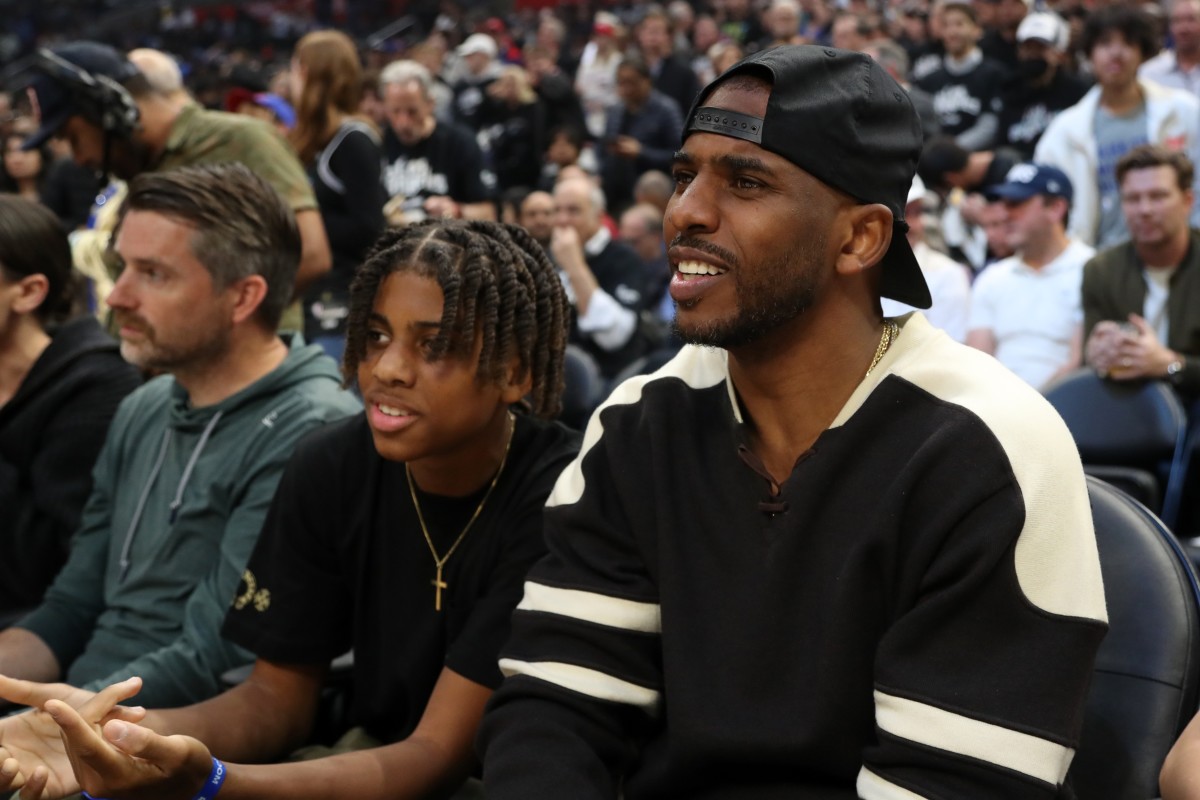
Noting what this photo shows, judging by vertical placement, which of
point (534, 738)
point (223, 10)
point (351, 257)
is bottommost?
point (223, 10)

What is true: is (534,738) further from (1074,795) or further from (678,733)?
(1074,795)

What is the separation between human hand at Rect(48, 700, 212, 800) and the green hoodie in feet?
2.06

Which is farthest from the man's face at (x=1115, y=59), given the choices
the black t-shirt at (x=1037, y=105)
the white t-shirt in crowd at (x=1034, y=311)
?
the black t-shirt at (x=1037, y=105)

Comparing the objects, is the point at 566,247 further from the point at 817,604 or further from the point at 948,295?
the point at 817,604

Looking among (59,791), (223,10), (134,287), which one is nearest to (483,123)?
(134,287)

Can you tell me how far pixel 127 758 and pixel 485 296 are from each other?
0.89m

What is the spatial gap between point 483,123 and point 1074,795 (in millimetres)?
8594

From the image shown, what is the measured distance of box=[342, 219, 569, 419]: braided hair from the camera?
2.25 metres

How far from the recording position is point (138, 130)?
13.1 feet

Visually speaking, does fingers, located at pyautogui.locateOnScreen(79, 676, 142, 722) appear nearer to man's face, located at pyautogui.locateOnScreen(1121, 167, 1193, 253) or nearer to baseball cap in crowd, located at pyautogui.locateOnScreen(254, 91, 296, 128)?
man's face, located at pyautogui.locateOnScreen(1121, 167, 1193, 253)

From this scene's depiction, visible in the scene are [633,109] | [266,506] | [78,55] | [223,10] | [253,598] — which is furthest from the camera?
[223,10]

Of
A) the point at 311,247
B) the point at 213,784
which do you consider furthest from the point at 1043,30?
the point at 213,784

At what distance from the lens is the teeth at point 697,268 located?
180cm

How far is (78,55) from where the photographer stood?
3.97 meters
